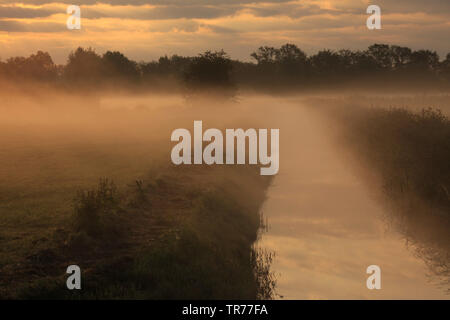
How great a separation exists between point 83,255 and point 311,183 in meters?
16.7

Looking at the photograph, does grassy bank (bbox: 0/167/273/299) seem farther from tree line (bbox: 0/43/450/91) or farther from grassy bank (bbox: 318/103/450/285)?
tree line (bbox: 0/43/450/91)

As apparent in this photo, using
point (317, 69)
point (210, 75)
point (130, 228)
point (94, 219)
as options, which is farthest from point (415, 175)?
point (317, 69)

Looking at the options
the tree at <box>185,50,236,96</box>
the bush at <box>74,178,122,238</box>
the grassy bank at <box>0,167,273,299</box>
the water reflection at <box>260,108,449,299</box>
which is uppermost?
the tree at <box>185,50,236,96</box>

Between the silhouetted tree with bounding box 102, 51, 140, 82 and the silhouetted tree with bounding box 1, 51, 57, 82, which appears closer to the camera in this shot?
the silhouetted tree with bounding box 1, 51, 57, 82

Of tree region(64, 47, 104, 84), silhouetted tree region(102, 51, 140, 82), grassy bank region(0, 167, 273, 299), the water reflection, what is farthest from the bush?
silhouetted tree region(102, 51, 140, 82)

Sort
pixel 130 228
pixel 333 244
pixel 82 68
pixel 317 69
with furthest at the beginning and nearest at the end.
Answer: pixel 317 69
pixel 82 68
pixel 333 244
pixel 130 228

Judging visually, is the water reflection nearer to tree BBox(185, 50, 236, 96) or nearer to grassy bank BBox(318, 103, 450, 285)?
grassy bank BBox(318, 103, 450, 285)

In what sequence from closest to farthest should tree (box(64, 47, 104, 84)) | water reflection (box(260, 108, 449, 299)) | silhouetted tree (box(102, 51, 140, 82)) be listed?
water reflection (box(260, 108, 449, 299))
tree (box(64, 47, 104, 84))
silhouetted tree (box(102, 51, 140, 82))

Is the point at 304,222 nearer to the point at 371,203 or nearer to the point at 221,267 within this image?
the point at 371,203

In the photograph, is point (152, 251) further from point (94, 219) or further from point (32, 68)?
point (32, 68)

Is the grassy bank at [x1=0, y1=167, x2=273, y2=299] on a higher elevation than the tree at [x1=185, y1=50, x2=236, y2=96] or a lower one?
lower

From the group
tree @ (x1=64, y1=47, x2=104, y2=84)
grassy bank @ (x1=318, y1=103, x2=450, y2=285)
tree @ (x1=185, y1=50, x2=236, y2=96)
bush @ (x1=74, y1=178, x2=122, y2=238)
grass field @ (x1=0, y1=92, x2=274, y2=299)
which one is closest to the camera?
grass field @ (x1=0, y1=92, x2=274, y2=299)
